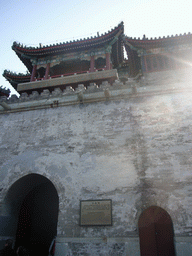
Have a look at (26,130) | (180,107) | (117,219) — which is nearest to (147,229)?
(117,219)

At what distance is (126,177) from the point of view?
264 inches

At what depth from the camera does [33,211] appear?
9.09 m

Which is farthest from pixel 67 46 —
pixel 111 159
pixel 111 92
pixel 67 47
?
pixel 111 159

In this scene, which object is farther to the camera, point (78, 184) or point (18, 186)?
point (18, 186)

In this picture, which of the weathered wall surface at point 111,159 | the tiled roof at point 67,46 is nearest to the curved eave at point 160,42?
the tiled roof at point 67,46

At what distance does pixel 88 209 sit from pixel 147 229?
1.97 m

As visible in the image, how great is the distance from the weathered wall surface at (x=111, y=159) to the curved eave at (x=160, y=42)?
354 centimetres

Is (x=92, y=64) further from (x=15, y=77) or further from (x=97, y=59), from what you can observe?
(x=15, y=77)

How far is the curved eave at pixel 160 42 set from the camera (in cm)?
996

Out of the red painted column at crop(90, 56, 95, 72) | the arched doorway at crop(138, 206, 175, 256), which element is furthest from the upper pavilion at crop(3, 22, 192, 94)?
the arched doorway at crop(138, 206, 175, 256)

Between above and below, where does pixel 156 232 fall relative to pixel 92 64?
below

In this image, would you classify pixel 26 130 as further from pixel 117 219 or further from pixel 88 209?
pixel 117 219

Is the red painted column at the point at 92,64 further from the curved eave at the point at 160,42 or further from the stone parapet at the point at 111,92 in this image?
the stone parapet at the point at 111,92

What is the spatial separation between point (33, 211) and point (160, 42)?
10.4 meters
